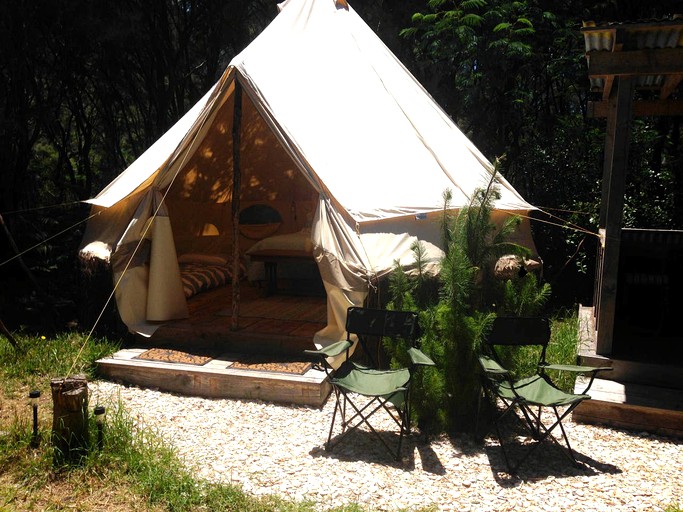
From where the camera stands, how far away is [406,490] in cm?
338

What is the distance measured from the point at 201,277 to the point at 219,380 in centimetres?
269

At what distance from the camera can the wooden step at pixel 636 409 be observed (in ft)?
13.6

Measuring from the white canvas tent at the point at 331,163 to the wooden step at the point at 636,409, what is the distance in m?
1.64

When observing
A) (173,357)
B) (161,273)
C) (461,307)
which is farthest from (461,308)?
(161,273)

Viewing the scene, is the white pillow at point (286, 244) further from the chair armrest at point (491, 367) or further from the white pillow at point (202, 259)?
the chair armrest at point (491, 367)

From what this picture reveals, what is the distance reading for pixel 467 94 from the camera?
342 inches

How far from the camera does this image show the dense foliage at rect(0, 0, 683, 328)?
24.8 ft

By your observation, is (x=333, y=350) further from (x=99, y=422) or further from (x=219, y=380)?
(x=99, y=422)

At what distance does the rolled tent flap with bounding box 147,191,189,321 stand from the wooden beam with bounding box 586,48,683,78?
3.79 meters

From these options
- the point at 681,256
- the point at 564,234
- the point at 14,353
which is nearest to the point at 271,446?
the point at 14,353

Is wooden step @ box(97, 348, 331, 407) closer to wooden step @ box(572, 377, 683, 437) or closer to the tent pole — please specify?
the tent pole

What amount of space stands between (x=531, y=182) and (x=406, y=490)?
Answer: 5813 mm

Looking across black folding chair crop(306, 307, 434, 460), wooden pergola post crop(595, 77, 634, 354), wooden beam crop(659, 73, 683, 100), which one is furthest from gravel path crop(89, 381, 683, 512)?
wooden beam crop(659, 73, 683, 100)

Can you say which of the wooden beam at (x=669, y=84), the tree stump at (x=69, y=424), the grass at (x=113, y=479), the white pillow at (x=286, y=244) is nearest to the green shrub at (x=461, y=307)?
the grass at (x=113, y=479)
